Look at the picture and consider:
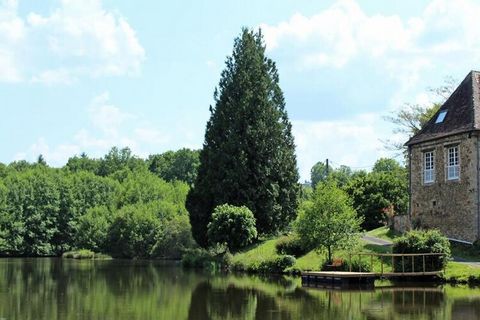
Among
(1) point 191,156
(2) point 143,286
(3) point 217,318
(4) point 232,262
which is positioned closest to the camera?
(3) point 217,318

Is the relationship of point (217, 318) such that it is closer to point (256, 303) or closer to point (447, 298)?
point (256, 303)

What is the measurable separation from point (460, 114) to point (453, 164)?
10.5 feet

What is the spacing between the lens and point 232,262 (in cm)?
4809

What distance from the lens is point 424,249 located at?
34.0 metres

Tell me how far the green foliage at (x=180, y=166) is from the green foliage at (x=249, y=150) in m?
67.6

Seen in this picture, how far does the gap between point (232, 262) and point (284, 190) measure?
Result: 8811 mm

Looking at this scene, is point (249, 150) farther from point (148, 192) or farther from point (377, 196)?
point (148, 192)

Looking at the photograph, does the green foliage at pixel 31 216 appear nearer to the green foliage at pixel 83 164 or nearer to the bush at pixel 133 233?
the bush at pixel 133 233

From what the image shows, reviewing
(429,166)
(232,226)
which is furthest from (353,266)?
(232,226)

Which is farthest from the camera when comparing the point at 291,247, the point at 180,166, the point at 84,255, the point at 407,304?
the point at 180,166

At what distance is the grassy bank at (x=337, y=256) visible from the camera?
32.5 metres

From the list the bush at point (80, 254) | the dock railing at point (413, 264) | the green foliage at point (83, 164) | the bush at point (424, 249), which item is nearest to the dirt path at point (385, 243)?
the bush at point (424, 249)

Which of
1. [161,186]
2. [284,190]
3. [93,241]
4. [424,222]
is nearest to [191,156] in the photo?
[161,186]

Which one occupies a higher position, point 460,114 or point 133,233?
point 460,114
